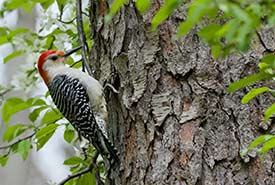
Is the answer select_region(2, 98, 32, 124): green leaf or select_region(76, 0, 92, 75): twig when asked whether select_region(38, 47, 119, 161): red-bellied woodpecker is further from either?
select_region(2, 98, 32, 124): green leaf

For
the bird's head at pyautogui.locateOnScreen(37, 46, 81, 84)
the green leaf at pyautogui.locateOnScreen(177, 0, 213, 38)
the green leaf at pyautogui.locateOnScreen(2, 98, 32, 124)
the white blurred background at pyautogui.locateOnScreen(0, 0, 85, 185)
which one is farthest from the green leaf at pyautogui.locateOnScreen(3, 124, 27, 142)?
the white blurred background at pyautogui.locateOnScreen(0, 0, 85, 185)

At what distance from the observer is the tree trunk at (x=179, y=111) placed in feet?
7.04

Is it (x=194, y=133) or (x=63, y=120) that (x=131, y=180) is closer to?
(x=194, y=133)

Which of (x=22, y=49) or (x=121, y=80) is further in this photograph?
(x=22, y=49)

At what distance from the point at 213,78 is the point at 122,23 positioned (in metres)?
0.45

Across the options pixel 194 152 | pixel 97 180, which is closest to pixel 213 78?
pixel 194 152

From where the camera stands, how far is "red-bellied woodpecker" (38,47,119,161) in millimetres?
2799

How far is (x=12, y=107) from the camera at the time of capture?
313cm

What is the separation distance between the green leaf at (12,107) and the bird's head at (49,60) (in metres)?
0.26

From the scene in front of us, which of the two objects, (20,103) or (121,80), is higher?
(121,80)

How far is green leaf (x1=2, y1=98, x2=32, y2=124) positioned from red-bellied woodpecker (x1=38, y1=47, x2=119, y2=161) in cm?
15

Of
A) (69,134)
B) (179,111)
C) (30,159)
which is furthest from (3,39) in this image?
(30,159)

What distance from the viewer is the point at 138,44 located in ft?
7.84

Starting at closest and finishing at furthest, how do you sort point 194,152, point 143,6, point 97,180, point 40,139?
1. point 143,6
2. point 194,152
3. point 97,180
4. point 40,139
